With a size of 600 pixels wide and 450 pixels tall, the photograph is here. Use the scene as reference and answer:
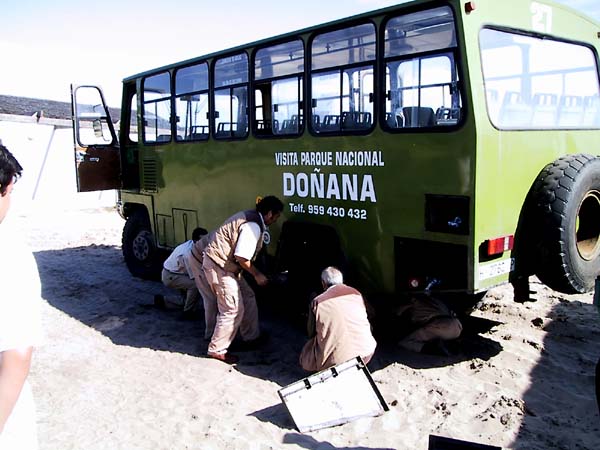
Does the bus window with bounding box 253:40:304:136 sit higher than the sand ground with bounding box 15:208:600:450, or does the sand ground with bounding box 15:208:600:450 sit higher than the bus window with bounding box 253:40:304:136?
the bus window with bounding box 253:40:304:136

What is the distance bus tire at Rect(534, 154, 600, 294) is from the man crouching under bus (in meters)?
2.19

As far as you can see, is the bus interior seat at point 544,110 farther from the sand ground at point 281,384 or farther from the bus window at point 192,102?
the bus window at point 192,102

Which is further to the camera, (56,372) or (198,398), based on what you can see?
(56,372)

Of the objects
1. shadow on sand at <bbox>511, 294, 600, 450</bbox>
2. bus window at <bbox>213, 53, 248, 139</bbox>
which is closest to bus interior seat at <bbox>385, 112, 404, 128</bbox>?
bus window at <bbox>213, 53, 248, 139</bbox>

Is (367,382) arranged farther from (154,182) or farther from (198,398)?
(154,182)

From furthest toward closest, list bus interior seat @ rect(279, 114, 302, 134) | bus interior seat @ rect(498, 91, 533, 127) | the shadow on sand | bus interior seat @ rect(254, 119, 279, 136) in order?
1. bus interior seat @ rect(254, 119, 279, 136)
2. bus interior seat @ rect(279, 114, 302, 134)
3. bus interior seat @ rect(498, 91, 533, 127)
4. the shadow on sand

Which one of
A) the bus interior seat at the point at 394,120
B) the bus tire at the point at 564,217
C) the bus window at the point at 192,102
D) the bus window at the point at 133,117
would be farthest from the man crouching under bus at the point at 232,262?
the bus window at the point at 133,117

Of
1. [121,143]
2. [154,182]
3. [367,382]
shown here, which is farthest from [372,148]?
[121,143]

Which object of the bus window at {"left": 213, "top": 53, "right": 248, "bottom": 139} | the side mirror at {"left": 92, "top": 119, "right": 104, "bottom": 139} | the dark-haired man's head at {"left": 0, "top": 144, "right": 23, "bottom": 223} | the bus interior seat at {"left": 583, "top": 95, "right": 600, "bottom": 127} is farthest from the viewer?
the side mirror at {"left": 92, "top": 119, "right": 104, "bottom": 139}

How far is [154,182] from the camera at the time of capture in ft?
26.2

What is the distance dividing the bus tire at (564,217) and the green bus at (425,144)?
0.01 m

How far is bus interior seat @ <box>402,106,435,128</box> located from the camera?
4543 mm

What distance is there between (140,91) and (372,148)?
4.40m

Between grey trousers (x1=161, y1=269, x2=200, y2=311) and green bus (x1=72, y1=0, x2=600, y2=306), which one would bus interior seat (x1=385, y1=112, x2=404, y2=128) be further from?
grey trousers (x1=161, y1=269, x2=200, y2=311)
